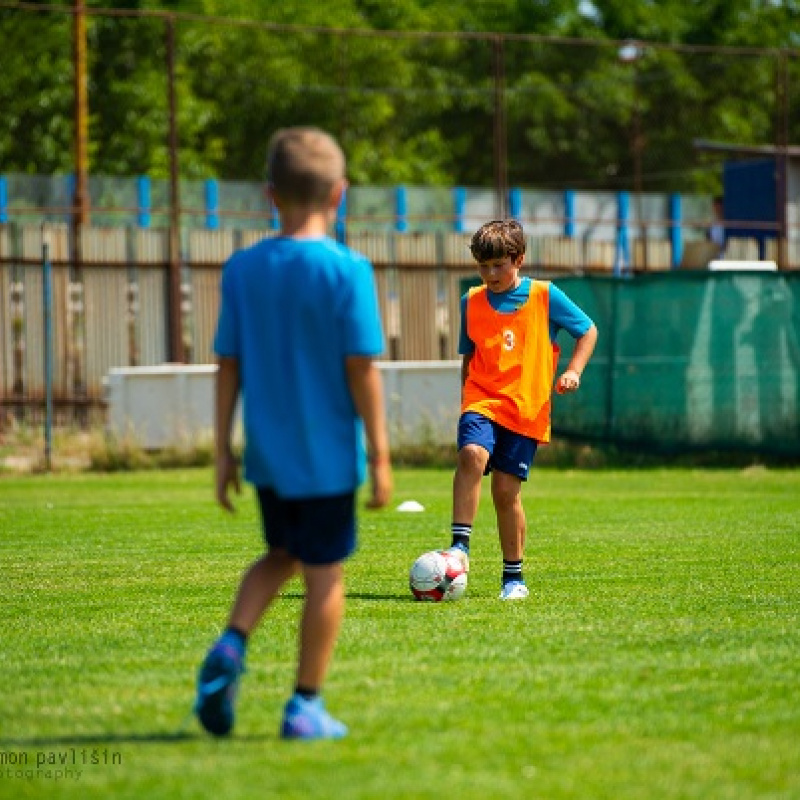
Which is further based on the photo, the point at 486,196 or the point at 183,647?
the point at 486,196

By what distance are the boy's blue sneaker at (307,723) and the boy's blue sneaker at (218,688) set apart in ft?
0.52

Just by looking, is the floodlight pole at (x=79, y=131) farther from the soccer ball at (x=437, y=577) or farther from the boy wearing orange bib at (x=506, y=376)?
the soccer ball at (x=437, y=577)

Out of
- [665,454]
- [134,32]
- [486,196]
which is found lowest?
[665,454]

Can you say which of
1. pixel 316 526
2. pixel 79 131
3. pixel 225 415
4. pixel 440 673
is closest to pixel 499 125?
pixel 79 131

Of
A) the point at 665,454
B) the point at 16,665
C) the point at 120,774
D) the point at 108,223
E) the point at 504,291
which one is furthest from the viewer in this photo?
the point at 108,223

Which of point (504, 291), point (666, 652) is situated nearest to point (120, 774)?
point (666, 652)

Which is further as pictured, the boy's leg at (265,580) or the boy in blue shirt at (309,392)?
the boy's leg at (265,580)

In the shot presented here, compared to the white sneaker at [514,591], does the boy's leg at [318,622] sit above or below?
above

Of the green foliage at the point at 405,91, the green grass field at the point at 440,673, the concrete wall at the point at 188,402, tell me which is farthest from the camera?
the green foliage at the point at 405,91

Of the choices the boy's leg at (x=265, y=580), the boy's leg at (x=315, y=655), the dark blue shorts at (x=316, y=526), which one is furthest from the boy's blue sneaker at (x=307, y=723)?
the dark blue shorts at (x=316, y=526)

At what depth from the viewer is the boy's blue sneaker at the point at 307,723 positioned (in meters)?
5.35

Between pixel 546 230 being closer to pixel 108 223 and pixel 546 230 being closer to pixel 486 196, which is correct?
pixel 486 196

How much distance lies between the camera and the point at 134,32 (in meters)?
42.7

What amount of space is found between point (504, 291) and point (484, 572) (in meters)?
1.79
